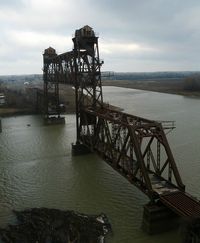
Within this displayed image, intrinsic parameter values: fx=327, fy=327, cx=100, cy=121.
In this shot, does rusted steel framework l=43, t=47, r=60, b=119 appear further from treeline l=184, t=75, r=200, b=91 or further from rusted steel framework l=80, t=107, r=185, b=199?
treeline l=184, t=75, r=200, b=91

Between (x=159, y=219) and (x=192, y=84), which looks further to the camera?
(x=192, y=84)

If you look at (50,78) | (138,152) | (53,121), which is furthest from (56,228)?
(50,78)

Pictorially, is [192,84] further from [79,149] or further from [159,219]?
[159,219]

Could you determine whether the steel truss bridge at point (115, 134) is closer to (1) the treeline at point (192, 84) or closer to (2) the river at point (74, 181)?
(2) the river at point (74, 181)

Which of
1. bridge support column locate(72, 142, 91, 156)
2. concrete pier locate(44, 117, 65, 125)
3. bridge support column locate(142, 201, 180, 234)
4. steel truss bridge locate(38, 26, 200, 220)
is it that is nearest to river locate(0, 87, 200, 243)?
bridge support column locate(142, 201, 180, 234)

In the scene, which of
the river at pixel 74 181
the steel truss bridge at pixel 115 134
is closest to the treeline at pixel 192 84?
the steel truss bridge at pixel 115 134

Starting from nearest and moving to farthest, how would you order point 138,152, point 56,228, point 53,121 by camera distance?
point 56,228, point 138,152, point 53,121

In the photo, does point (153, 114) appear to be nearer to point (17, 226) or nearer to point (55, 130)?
point (55, 130)

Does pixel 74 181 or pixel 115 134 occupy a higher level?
pixel 115 134
